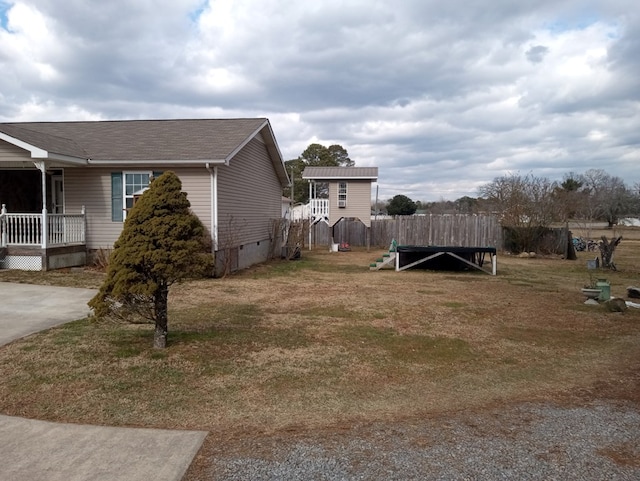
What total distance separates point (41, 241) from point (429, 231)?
18172 millimetres

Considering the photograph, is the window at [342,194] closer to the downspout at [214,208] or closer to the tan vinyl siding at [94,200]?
the downspout at [214,208]

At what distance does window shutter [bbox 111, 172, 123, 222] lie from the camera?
14.3 meters

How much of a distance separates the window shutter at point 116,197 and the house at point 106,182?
30 millimetres

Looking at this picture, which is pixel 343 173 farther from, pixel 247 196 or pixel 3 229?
pixel 3 229

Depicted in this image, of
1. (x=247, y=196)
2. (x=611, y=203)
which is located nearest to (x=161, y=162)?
(x=247, y=196)

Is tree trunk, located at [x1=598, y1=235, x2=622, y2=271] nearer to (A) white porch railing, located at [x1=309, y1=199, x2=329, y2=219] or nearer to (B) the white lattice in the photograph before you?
(A) white porch railing, located at [x1=309, y1=199, x2=329, y2=219]

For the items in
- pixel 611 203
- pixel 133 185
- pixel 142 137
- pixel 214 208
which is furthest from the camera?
pixel 611 203

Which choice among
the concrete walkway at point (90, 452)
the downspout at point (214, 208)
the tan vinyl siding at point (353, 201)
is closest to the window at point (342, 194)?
the tan vinyl siding at point (353, 201)

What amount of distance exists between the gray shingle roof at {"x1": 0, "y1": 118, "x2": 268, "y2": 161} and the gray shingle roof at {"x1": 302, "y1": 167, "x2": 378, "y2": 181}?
11.7 m

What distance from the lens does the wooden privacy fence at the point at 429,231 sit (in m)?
24.8

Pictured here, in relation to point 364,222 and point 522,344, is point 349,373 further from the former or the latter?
point 364,222

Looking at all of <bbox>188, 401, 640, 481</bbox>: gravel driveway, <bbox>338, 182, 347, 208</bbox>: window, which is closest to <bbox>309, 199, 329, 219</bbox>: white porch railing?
<bbox>338, 182, 347, 208</bbox>: window

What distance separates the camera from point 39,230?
550 inches

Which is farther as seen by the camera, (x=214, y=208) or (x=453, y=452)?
(x=214, y=208)
